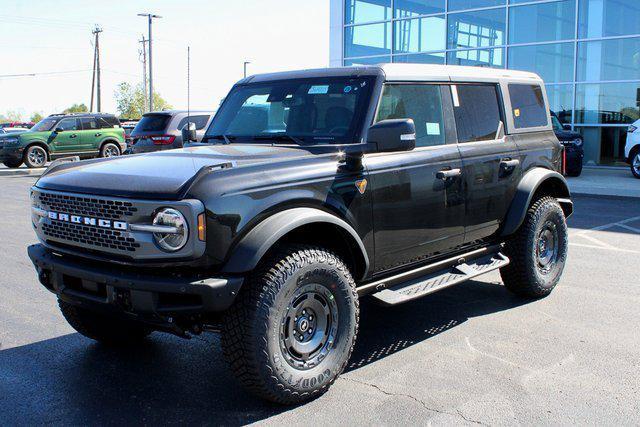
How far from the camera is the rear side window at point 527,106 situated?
5.89 m

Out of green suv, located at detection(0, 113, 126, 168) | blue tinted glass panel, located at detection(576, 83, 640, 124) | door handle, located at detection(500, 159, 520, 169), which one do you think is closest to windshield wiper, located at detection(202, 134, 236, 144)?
door handle, located at detection(500, 159, 520, 169)

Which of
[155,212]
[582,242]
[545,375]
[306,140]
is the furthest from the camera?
[582,242]

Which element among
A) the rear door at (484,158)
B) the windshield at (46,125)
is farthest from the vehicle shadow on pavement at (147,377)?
the windshield at (46,125)

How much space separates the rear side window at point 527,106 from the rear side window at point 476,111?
11.3 inches

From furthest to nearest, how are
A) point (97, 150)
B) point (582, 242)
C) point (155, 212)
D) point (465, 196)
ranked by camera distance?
point (97, 150), point (582, 242), point (465, 196), point (155, 212)

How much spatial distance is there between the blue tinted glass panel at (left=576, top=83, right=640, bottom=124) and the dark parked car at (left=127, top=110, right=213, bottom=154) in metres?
11.7

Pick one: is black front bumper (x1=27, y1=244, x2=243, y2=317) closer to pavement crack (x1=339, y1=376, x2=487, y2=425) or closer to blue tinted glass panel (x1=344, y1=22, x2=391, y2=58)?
pavement crack (x1=339, y1=376, x2=487, y2=425)

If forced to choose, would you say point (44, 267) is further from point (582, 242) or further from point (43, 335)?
point (582, 242)

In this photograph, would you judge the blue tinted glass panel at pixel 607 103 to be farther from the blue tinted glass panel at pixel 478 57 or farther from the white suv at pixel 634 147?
the blue tinted glass panel at pixel 478 57

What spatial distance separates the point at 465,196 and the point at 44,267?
2.99m

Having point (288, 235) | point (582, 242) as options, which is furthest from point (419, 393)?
point (582, 242)

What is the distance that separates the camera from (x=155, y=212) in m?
3.46

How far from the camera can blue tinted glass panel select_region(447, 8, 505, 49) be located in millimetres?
21875

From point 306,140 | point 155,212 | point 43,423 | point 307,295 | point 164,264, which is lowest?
point 43,423
